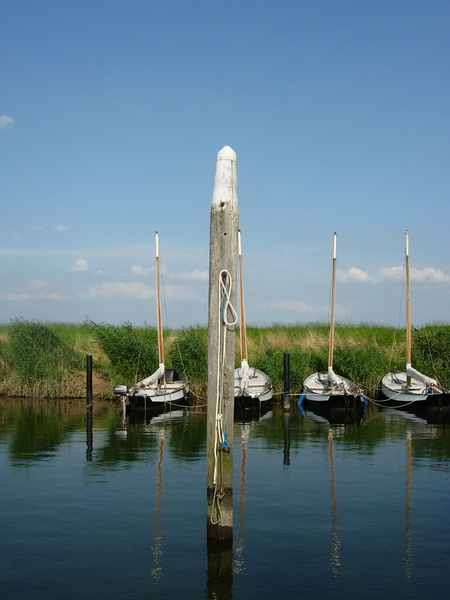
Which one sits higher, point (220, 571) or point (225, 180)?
point (225, 180)

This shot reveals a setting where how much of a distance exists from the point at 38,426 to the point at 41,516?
1369cm

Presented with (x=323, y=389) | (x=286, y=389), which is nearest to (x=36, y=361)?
(x=286, y=389)

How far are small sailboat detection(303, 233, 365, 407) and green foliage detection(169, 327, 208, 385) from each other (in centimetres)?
523

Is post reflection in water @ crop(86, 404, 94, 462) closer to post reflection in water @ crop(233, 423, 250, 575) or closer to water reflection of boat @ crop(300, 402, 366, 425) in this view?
post reflection in water @ crop(233, 423, 250, 575)

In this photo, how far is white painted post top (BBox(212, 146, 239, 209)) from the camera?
11.4 metres

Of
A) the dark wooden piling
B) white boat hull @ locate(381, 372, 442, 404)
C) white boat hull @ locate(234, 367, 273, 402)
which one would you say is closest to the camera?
white boat hull @ locate(234, 367, 273, 402)

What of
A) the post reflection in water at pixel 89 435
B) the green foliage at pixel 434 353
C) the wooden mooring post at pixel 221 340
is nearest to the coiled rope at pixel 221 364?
the wooden mooring post at pixel 221 340

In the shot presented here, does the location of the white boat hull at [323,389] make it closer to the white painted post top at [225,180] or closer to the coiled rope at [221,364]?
the coiled rope at [221,364]

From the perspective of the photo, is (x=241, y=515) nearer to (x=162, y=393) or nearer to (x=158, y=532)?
(x=158, y=532)

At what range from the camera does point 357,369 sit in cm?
3894

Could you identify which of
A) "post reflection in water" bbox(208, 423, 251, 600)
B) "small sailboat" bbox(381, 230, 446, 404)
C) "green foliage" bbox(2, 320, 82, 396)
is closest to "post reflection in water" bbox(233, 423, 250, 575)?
"post reflection in water" bbox(208, 423, 251, 600)

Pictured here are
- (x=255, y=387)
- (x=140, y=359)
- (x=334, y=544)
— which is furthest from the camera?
(x=140, y=359)

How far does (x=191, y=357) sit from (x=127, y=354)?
11.0 feet

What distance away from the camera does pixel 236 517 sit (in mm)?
14484
